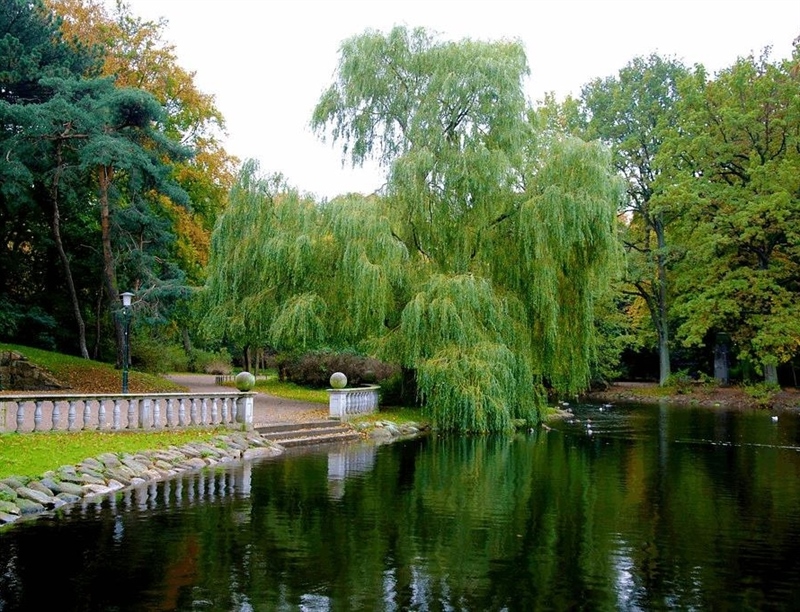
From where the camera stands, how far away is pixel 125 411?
15.2 meters

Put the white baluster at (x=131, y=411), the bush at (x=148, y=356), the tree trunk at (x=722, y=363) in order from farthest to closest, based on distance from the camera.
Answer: the tree trunk at (x=722, y=363)
the bush at (x=148, y=356)
the white baluster at (x=131, y=411)

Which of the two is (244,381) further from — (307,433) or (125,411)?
(125,411)

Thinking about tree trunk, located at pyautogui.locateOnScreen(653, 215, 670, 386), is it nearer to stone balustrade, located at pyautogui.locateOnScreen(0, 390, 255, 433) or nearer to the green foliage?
the green foliage

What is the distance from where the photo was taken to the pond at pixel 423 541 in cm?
676


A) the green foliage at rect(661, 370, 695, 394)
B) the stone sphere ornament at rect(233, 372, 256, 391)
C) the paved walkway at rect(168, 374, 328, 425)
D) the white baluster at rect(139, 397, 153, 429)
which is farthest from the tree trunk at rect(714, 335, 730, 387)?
the white baluster at rect(139, 397, 153, 429)

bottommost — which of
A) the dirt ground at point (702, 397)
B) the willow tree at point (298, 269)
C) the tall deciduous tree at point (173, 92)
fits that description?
the dirt ground at point (702, 397)

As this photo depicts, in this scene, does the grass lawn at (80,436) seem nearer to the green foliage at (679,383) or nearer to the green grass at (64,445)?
the green grass at (64,445)

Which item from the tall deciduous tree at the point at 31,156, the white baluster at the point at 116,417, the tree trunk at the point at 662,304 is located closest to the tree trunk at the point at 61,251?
the tall deciduous tree at the point at 31,156

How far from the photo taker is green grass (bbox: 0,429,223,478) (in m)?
11.0

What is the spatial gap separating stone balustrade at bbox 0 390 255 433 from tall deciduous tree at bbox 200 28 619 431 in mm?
3996

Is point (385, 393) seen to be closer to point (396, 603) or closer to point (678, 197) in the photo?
point (678, 197)

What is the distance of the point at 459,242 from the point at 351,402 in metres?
5.33

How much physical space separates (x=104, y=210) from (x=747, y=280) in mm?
25840

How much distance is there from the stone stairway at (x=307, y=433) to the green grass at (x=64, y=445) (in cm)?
207
